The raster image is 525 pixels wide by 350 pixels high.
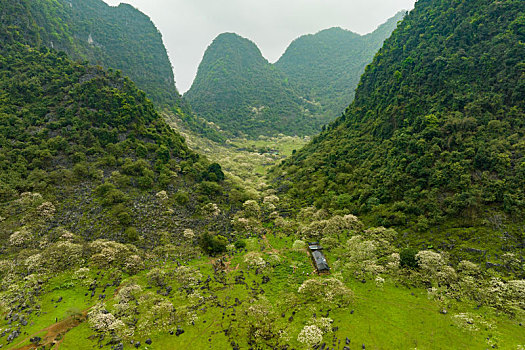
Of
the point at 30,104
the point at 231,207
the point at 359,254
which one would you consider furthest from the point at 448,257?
the point at 30,104

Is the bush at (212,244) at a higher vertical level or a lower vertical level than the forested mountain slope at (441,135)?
lower

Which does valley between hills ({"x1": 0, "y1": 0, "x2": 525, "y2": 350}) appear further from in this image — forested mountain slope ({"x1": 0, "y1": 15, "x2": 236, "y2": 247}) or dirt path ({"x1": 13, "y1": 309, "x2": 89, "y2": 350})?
forested mountain slope ({"x1": 0, "y1": 15, "x2": 236, "y2": 247})

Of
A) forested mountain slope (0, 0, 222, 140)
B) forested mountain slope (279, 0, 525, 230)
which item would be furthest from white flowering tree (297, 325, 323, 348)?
forested mountain slope (0, 0, 222, 140)

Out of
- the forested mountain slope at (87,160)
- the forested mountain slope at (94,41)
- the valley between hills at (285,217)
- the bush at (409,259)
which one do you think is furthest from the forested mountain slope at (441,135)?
the forested mountain slope at (94,41)

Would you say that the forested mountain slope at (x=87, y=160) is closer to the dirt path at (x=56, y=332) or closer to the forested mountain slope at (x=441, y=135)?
the dirt path at (x=56, y=332)

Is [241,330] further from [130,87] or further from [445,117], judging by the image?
[130,87]

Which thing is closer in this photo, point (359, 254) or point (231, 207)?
point (359, 254)
